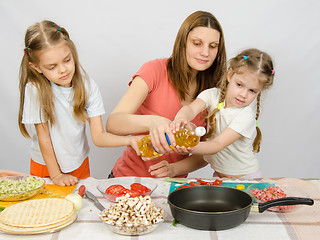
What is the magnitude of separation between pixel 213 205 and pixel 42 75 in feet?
3.32

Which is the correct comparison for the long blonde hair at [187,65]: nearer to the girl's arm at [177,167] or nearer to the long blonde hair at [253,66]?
the long blonde hair at [253,66]

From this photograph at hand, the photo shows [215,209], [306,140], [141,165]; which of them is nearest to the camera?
[215,209]


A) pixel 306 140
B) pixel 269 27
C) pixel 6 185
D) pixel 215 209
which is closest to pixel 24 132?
pixel 6 185

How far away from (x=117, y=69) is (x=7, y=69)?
0.78 metres

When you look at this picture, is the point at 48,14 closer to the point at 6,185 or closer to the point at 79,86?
the point at 79,86

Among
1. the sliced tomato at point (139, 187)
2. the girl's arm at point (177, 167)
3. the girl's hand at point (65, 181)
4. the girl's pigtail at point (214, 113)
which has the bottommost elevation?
the girl's arm at point (177, 167)

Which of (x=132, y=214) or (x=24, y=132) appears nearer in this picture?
(x=132, y=214)

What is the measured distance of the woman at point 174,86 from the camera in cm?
185

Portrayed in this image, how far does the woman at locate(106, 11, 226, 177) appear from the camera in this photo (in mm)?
1854

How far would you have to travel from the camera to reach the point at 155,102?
205 centimetres

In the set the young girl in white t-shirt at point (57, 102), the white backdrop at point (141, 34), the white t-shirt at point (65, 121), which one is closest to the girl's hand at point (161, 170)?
the young girl in white t-shirt at point (57, 102)

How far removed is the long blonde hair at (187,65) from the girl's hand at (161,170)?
1.25 feet

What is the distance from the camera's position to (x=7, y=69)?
283cm

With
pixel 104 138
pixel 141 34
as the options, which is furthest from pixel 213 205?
pixel 141 34
